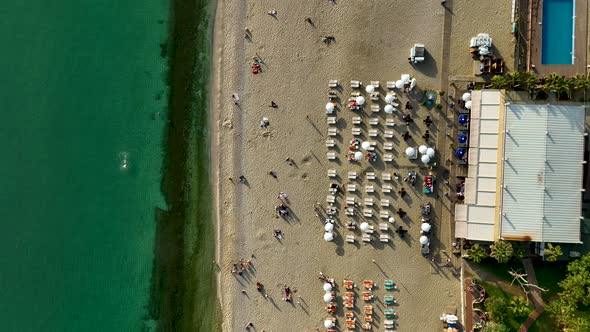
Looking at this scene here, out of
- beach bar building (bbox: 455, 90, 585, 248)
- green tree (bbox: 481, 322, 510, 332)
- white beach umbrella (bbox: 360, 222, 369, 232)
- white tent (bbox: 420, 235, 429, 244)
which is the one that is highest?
beach bar building (bbox: 455, 90, 585, 248)

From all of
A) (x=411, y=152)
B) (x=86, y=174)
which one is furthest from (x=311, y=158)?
(x=86, y=174)

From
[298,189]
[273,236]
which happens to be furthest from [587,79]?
[273,236]

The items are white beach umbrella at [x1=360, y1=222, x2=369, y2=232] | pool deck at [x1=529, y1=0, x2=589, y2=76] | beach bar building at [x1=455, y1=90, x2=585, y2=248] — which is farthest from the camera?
white beach umbrella at [x1=360, y1=222, x2=369, y2=232]

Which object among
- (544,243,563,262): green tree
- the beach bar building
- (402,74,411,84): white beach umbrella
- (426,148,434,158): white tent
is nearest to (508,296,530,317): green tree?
(544,243,563,262): green tree

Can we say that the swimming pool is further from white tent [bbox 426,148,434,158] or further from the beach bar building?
white tent [bbox 426,148,434,158]

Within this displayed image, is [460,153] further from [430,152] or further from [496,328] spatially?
[496,328]
